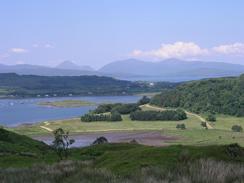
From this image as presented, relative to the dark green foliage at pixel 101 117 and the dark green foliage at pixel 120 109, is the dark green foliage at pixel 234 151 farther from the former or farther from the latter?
the dark green foliage at pixel 120 109

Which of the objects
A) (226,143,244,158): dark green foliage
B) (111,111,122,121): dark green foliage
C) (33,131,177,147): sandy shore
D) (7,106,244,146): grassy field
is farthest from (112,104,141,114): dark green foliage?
(226,143,244,158): dark green foliage

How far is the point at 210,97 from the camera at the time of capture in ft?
561

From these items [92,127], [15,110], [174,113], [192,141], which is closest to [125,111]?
[174,113]

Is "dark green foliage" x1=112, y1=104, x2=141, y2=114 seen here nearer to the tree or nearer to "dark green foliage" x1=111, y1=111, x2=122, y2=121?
"dark green foliage" x1=111, y1=111, x2=122, y2=121

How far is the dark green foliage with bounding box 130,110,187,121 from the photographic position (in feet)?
474

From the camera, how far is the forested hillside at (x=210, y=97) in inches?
6334

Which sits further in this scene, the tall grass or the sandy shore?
the sandy shore

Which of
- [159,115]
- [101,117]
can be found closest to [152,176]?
[159,115]

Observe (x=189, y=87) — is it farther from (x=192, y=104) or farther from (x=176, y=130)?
(x=176, y=130)

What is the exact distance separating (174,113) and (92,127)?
27.7 metres

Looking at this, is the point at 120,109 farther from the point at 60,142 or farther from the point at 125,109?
the point at 60,142

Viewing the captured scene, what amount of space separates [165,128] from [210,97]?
47332 millimetres

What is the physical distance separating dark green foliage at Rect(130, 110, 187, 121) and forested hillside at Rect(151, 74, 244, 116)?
57.1 ft

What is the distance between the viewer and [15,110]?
7569 inches
